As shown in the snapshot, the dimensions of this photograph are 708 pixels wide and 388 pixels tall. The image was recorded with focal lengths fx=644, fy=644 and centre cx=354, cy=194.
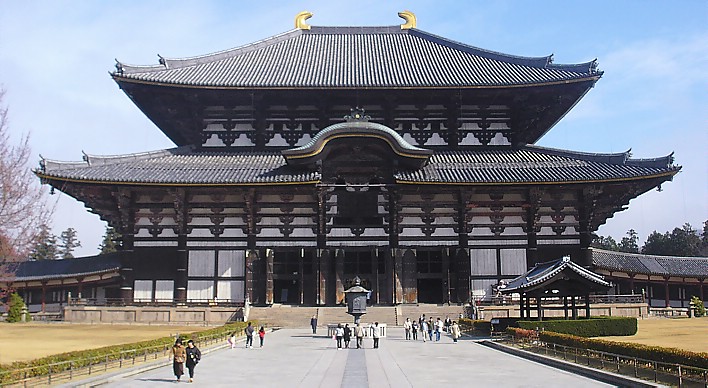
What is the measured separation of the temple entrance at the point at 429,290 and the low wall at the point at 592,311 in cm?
435

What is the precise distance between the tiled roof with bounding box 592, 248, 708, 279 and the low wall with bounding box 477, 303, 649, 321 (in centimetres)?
703

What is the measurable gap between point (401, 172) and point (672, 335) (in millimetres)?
19331

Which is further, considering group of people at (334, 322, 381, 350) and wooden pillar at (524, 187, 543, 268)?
wooden pillar at (524, 187, 543, 268)

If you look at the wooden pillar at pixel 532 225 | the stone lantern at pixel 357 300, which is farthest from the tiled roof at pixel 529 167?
the stone lantern at pixel 357 300

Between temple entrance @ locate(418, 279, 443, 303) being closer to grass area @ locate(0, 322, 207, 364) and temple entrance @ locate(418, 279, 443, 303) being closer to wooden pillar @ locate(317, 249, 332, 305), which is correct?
wooden pillar @ locate(317, 249, 332, 305)

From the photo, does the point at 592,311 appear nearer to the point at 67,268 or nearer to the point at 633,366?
the point at 633,366

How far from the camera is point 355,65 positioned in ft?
169

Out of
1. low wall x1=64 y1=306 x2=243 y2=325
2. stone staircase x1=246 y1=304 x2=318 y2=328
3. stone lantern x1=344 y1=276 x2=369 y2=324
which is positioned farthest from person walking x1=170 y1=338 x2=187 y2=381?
low wall x1=64 y1=306 x2=243 y2=325

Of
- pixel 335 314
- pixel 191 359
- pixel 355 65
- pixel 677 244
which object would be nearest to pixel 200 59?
pixel 355 65

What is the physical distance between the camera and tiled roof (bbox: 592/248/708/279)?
50.7 m

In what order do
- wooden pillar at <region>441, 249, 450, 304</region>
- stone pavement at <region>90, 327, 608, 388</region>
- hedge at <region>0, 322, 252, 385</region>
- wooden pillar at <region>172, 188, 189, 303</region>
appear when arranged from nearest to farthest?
1. hedge at <region>0, 322, 252, 385</region>
2. stone pavement at <region>90, 327, 608, 388</region>
3. wooden pillar at <region>172, 188, 189, 303</region>
4. wooden pillar at <region>441, 249, 450, 304</region>

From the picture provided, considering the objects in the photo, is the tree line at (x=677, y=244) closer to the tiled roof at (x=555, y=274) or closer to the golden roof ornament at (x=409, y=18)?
the golden roof ornament at (x=409, y=18)

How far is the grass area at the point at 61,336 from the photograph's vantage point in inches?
985

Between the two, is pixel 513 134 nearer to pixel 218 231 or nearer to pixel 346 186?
pixel 346 186
